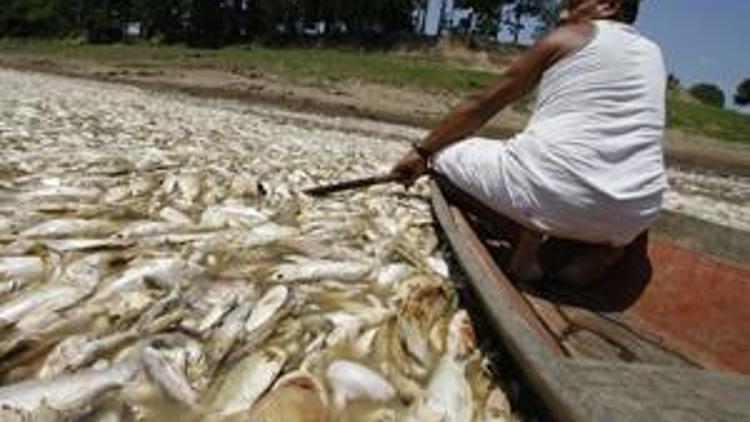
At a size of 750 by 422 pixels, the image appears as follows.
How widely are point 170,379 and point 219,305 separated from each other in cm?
92

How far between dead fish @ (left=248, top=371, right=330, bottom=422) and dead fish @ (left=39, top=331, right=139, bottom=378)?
0.79 meters

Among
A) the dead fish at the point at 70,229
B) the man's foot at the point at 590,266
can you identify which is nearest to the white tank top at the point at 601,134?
the man's foot at the point at 590,266

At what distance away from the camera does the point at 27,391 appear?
3.42m

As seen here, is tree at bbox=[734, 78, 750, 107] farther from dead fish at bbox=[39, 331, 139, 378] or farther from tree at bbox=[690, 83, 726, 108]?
dead fish at bbox=[39, 331, 139, 378]

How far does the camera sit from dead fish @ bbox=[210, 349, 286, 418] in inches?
141

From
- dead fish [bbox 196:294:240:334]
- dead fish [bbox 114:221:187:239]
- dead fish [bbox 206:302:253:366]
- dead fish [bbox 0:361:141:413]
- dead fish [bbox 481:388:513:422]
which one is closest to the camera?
dead fish [bbox 0:361:141:413]

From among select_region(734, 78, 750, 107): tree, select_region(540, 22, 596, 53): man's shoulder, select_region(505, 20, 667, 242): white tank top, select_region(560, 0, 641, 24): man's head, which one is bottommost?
select_region(734, 78, 750, 107): tree

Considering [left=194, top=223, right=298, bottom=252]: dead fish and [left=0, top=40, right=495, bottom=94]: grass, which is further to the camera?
[left=0, top=40, right=495, bottom=94]: grass

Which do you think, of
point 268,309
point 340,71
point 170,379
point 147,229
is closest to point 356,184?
point 147,229

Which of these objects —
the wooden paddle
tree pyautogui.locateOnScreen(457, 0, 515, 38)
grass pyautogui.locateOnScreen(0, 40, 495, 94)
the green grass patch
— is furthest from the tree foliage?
the wooden paddle

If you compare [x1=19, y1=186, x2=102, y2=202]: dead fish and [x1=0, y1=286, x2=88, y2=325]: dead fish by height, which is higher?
[x1=0, y1=286, x2=88, y2=325]: dead fish

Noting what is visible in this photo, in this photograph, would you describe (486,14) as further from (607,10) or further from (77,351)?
(77,351)

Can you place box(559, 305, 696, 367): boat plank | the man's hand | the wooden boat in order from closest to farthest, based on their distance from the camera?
the wooden boat → box(559, 305, 696, 367): boat plank → the man's hand

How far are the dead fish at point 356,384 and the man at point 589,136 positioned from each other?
1792 mm
